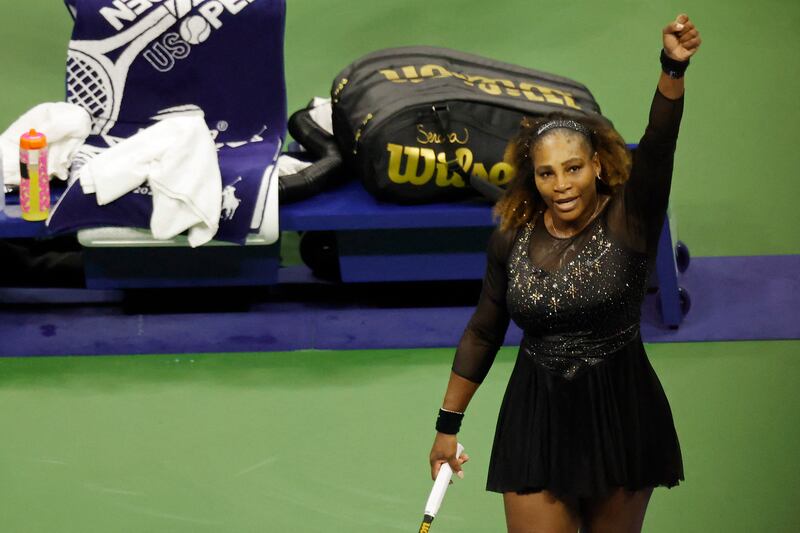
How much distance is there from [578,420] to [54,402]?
2332mm

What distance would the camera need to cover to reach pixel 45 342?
16.6 ft

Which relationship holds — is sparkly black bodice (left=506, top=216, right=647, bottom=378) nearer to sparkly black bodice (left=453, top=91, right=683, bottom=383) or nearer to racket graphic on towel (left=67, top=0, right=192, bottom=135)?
sparkly black bodice (left=453, top=91, right=683, bottom=383)

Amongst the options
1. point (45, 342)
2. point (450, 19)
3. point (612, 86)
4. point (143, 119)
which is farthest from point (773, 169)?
point (45, 342)

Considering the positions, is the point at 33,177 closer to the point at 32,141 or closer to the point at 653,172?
the point at 32,141

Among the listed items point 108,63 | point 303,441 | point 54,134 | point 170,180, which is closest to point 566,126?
point 303,441

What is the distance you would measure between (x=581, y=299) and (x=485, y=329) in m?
0.30

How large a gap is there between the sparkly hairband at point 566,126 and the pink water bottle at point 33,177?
2.41m

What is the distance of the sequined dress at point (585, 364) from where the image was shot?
9.68ft

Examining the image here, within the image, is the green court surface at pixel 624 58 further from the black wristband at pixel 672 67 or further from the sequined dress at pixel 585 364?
the black wristband at pixel 672 67

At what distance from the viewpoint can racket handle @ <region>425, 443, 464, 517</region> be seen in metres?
3.06

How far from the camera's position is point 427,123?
485 centimetres

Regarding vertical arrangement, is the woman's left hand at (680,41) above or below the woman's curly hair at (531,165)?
above

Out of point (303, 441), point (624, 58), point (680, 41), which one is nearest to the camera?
point (680, 41)

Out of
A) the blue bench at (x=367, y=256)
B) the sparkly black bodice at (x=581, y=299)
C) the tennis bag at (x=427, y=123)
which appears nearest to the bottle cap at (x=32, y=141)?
the blue bench at (x=367, y=256)
